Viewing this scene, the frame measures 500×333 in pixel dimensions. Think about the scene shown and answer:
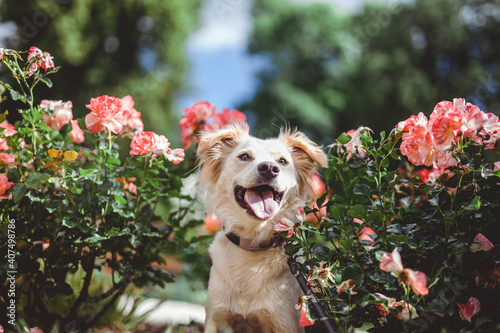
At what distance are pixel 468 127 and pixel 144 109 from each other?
49.2 ft

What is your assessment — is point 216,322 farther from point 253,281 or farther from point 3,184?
point 3,184

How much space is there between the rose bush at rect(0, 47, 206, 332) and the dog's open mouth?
50 centimetres

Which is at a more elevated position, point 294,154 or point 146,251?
point 294,154

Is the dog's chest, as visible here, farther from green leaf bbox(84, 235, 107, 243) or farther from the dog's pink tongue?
green leaf bbox(84, 235, 107, 243)

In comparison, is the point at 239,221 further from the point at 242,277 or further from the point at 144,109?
the point at 144,109

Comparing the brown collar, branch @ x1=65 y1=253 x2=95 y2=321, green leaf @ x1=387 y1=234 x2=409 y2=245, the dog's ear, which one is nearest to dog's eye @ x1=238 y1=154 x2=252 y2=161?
the dog's ear

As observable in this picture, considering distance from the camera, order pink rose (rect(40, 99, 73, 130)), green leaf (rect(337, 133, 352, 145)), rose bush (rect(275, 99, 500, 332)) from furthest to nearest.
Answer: pink rose (rect(40, 99, 73, 130)) < green leaf (rect(337, 133, 352, 145)) < rose bush (rect(275, 99, 500, 332))

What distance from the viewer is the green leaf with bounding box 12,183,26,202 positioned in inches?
83.8

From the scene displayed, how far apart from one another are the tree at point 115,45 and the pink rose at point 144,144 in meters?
11.5

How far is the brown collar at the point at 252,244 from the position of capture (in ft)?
7.50

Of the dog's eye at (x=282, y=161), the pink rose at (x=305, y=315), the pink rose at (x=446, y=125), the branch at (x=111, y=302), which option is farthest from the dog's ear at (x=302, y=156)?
the branch at (x=111, y=302)

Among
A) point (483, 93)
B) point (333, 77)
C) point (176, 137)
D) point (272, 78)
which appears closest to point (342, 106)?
point (333, 77)

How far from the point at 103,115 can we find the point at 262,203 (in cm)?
114

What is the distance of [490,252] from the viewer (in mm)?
1770
